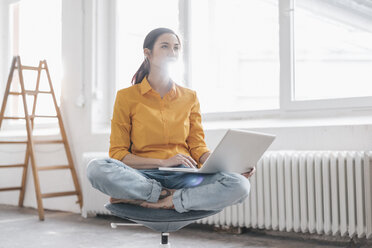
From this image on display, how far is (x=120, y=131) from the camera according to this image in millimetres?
1877

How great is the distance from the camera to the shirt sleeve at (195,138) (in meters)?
1.98

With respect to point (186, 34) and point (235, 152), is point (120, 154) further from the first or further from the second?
point (186, 34)

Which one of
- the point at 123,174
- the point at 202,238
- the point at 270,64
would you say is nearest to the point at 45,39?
the point at 270,64

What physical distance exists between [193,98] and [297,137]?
1.10 metres

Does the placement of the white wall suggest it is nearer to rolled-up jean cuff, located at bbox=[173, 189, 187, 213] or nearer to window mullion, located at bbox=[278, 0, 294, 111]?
window mullion, located at bbox=[278, 0, 294, 111]

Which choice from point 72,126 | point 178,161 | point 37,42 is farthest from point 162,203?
point 37,42

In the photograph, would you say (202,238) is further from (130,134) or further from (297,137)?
(130,134)

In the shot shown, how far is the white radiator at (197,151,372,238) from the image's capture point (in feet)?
7.99

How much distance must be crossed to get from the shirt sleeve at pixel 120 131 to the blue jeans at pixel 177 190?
0.67 feet

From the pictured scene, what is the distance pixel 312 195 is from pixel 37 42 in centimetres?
329

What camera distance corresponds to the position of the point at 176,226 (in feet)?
5.50

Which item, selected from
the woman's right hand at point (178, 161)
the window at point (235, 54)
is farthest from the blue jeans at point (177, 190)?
the window at point (235, 54)

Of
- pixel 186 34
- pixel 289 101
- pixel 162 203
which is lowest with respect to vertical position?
pixel 162 203

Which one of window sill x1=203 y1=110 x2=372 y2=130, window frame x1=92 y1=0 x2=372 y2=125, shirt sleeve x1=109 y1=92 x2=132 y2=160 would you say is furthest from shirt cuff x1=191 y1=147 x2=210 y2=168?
window frame x1=92 y1=0 x2=372 y2=125
